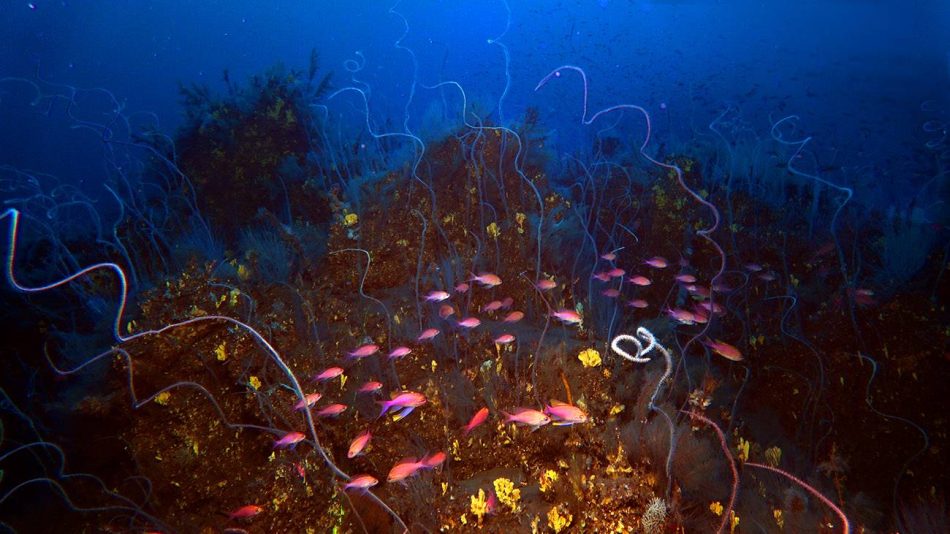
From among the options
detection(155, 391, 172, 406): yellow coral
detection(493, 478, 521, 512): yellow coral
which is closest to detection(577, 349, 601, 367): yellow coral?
detection(493, 478, 521, 512): yellow coral

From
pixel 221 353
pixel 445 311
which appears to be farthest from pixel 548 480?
pixel 221 353

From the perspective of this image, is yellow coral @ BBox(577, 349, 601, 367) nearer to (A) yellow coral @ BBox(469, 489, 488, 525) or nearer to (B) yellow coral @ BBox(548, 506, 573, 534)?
(B) yellow coral @ BBox(548, 506, 573, 534)

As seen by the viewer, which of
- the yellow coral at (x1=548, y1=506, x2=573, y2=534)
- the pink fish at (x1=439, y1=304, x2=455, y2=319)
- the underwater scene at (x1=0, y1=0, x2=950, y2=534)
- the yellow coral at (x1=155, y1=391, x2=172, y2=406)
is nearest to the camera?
the yellow coral at (x1=548, y1=506, x2=573, y2=534)

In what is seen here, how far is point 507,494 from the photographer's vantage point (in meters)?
3.02

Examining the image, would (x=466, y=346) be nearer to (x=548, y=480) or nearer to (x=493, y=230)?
(x=548, y=480)

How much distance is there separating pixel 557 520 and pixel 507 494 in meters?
0.42

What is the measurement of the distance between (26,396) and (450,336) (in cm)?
658

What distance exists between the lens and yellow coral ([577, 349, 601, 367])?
3875mm

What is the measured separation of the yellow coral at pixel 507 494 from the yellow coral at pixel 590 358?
1.33 metres

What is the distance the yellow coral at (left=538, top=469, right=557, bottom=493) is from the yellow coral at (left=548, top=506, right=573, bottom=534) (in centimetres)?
27

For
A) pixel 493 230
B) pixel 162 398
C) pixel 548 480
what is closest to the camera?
pixel 548 480

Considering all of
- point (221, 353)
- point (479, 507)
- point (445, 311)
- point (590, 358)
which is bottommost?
point (479, 507)

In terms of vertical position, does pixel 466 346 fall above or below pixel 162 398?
below

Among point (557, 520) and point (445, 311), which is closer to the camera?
point (557, 520)
